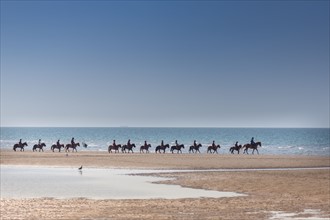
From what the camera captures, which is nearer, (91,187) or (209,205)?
(209,205)

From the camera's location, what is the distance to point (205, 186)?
2944cm

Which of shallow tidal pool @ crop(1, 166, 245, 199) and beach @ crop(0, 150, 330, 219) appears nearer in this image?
beach @ crop(0, 150, 330, 219)

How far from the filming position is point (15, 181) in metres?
32.2

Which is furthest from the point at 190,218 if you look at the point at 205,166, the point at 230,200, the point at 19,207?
the point at 205,166

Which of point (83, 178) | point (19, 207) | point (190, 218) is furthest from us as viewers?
point (83, 178)

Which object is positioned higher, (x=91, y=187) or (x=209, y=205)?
(x=91, y=187)

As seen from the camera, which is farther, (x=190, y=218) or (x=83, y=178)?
(x=83, y=178)

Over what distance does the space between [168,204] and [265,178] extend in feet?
42.8

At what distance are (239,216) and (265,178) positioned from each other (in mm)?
14926

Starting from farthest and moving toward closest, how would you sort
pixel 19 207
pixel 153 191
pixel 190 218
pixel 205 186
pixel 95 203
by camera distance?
pixel 205 186
pixel 153 191
pixel 95 203
pixel 19 207
pixel 190 218

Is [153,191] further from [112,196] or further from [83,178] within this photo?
[83,178]

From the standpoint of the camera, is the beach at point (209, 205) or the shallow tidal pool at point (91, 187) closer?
the beach at point (209, 205)

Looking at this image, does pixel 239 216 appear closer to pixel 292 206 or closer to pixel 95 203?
pixel 292 206

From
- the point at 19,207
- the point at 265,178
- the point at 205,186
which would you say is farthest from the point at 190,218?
the point at 265,178
